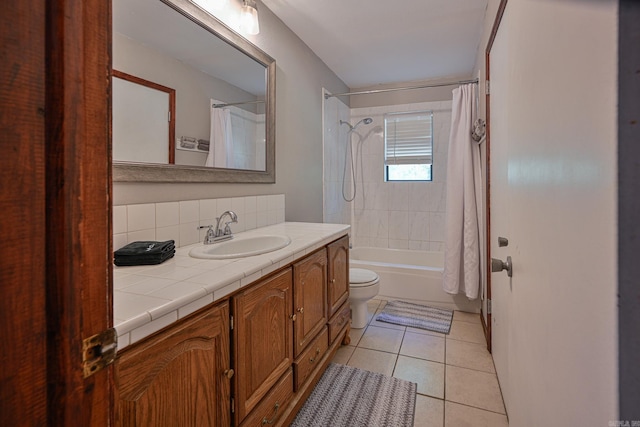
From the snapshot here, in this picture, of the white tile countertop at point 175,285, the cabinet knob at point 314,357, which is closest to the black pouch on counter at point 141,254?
the white tile countertop at point 175,285

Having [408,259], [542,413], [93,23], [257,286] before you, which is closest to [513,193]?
[542,413]

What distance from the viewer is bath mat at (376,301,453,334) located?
2602 mm

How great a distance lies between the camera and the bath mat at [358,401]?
1.54m

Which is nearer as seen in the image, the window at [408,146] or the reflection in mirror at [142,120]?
the reflection in mirror at [142,120]

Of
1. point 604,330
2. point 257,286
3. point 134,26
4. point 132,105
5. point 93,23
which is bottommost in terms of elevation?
point 257,286

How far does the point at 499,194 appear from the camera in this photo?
1.73 m

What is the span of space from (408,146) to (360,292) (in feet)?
6.88

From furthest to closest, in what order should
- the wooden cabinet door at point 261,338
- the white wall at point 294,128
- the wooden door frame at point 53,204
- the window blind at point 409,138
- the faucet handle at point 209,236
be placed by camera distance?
the window blind at point 409,138 → the white wall at point 294,128 → the faucet handle at point 209,236 → the wooden cabinet door at point 261,338 → the wooden door frame at point 53,204

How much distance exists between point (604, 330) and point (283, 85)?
7.71 feet

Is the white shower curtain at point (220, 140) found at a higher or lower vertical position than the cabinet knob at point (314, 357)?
higher

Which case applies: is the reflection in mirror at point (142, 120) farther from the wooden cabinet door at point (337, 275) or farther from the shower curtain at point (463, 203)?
the shower curtain at point (463, 203)

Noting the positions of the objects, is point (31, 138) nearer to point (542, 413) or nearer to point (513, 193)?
point (542, 413)

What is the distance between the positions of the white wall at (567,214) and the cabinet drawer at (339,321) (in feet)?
3.73

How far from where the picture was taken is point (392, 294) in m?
3.14
